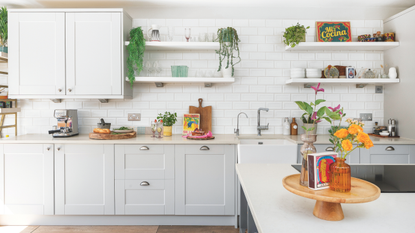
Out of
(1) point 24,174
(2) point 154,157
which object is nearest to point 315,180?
(2) point 154,157

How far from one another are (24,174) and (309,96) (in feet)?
11.0

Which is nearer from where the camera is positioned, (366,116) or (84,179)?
(84,179)

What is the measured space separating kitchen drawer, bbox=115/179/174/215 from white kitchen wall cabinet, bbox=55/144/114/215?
3.7 inches

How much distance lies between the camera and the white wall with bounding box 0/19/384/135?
3459 mm

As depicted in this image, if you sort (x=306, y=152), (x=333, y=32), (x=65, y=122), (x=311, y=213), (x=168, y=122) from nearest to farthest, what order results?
1. (x=311, y=213)
2. (x=306, y=152)
3. (x=65, y=122)
4. (x=168, y=122)
5. (x=333, y=32)

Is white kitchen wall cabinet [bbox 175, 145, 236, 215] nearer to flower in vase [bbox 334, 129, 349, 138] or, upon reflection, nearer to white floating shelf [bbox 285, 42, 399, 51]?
white floating shelf [bbox 285, 42, 399, 51]

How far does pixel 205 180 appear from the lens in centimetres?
291

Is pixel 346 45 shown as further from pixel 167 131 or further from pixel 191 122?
pixel 167 131

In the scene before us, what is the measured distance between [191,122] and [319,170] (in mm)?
2453

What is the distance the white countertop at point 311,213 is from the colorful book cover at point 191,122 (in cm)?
202

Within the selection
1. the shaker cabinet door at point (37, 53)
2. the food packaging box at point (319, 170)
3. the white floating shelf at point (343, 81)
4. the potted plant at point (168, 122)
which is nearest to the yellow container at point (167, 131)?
the potted plant at point (168, 122)

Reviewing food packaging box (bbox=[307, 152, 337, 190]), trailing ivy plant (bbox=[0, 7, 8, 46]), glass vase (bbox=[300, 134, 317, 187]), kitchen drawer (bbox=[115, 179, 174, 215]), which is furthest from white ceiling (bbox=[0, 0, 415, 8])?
food packaging box (bbox=[307, 152, 337, 190])

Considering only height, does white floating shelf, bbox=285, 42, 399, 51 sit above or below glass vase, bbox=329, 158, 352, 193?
above

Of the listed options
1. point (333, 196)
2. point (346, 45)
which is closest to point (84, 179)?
point (333, 196)
